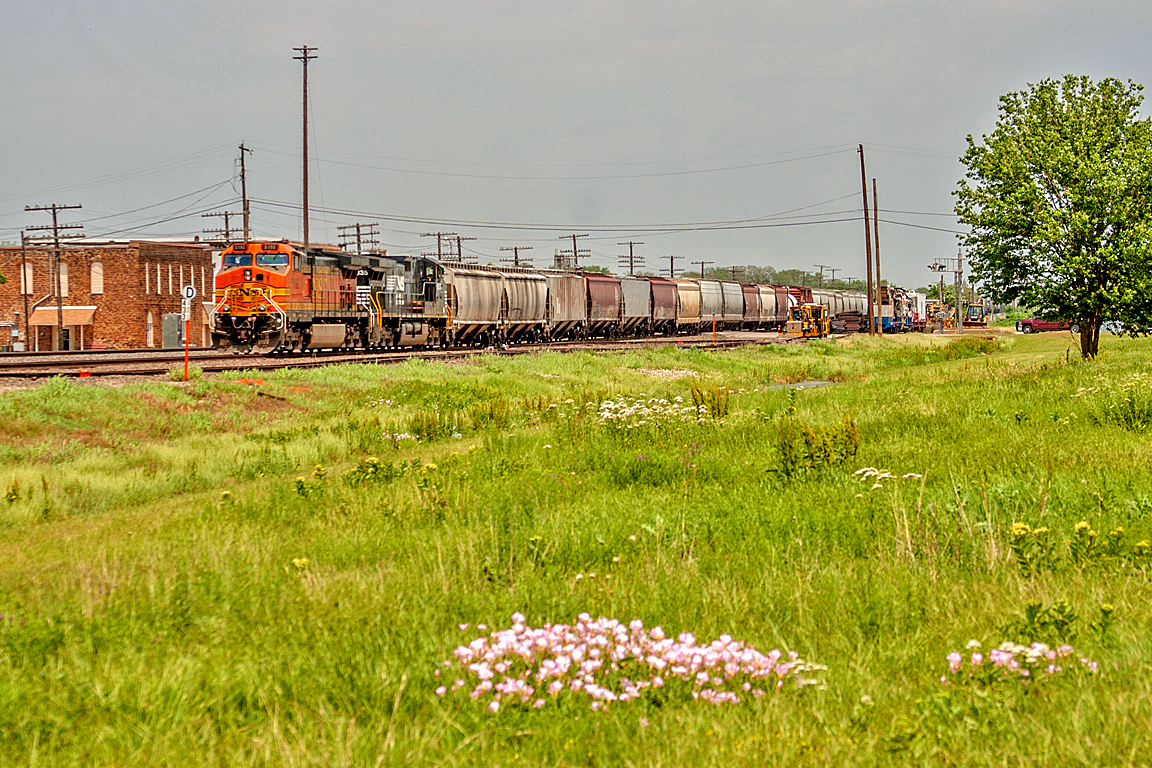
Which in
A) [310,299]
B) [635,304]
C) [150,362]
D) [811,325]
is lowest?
[150,362]

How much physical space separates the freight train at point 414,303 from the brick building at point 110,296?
35.1 m

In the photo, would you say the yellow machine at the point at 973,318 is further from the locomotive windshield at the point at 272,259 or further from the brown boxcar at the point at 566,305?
the locomotive windshield at the point at 272,259

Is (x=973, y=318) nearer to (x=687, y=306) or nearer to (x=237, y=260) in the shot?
(x=687, y=306)

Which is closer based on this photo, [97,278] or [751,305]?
[751,305]

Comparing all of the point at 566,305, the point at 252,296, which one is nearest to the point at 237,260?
the point at 252,296

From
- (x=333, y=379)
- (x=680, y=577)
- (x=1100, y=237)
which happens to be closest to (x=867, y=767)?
(x=680, y=577)

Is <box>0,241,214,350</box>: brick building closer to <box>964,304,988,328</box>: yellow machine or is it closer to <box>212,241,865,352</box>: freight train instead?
<box>212,241,865,352</box>: freight train

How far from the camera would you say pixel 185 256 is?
7725 cm

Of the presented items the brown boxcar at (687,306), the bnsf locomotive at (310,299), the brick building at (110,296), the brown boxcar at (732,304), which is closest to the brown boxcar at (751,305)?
the brown boxcar at (732,304)

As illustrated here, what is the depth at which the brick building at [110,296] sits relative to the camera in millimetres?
75125

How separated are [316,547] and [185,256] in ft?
251

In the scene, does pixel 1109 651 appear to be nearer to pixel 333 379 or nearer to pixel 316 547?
pixel 316 547

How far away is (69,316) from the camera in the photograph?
7519 cm

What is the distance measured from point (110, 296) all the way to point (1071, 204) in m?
71.4
